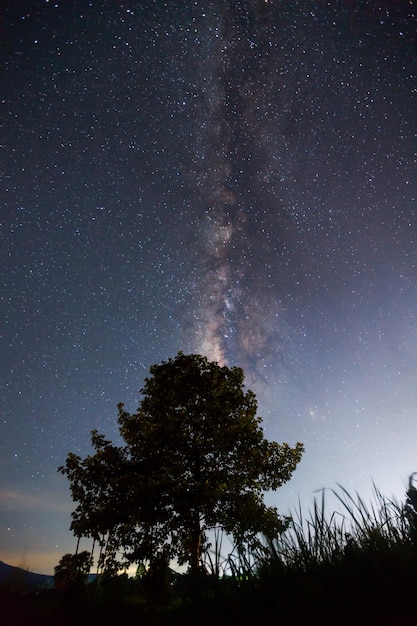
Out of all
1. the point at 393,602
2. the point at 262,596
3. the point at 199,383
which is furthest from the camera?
the point at 199,383

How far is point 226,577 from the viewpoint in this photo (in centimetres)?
318

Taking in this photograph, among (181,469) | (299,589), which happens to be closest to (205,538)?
(181,469)

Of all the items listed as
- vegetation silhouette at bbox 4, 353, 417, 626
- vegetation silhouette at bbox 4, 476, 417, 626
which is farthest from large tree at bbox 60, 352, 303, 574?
vegetation silhouette at bbox 4, 476, 417, 626

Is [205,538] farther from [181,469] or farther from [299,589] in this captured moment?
[299,589]

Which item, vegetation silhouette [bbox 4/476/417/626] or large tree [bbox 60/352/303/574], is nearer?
vegetation silhouette [bbox 4/476/417/626]

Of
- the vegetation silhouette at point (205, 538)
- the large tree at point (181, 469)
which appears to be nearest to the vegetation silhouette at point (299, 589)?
the vegetation silhouette at point (205, 538)

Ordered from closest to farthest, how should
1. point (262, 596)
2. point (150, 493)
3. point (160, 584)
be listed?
point (262, 596) < point (160, 584) < point (150, 493)

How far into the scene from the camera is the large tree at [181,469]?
13.3m

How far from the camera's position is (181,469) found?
13.8 metres

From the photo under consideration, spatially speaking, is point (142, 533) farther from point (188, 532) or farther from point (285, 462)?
point (285, 462)

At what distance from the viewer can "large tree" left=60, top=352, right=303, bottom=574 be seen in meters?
13.3

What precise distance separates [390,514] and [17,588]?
3.68 metres

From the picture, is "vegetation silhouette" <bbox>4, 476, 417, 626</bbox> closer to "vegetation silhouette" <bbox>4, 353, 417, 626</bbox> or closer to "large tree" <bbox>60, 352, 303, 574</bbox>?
"vegetation silhouette" <bbox>4, 353, 417, 626</bbox>

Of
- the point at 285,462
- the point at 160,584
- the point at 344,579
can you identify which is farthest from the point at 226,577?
the point at 285,462
